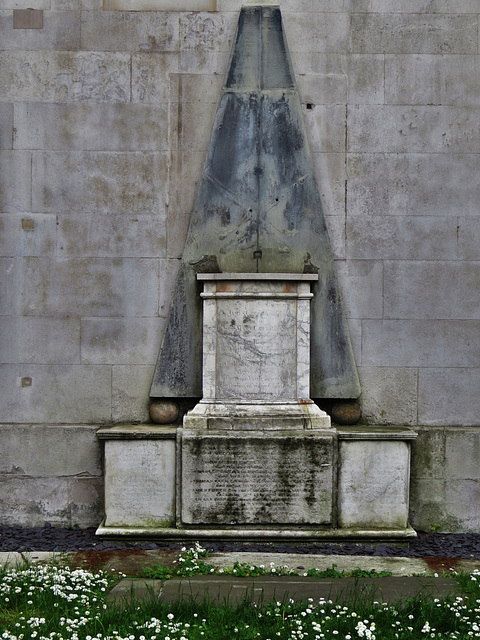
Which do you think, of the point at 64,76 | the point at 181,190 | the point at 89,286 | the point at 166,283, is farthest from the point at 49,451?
the point at 64,76

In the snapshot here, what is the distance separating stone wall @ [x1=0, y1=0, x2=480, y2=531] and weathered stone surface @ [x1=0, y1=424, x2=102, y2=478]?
0.13 metres

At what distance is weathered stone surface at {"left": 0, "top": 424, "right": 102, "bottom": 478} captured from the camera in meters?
6.62

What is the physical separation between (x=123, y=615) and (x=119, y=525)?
204cm

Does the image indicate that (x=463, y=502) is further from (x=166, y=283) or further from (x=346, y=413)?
(x=166, y=283)

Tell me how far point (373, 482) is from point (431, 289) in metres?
1.98

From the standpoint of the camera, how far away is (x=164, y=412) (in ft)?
21.8

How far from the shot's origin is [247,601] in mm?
4375

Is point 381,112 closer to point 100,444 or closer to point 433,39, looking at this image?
point 433,39

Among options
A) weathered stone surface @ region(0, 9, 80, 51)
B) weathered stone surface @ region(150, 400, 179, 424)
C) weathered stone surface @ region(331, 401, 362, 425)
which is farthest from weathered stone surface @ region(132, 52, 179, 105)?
weathered stone surface @ region(331, 401, 362, 425)

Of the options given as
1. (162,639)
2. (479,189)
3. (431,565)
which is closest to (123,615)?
(162,639)

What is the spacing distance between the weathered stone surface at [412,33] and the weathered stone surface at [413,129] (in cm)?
57

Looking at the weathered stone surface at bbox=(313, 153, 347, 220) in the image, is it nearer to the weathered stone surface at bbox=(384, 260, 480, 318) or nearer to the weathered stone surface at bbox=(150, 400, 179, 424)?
the weathered stone surface at bbox=(384, 260, 480, 318)

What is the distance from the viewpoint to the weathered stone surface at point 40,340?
672 centimetres

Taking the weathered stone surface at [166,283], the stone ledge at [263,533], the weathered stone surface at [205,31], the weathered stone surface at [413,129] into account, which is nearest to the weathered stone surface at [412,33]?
the weathered stone surface at [413,129]
